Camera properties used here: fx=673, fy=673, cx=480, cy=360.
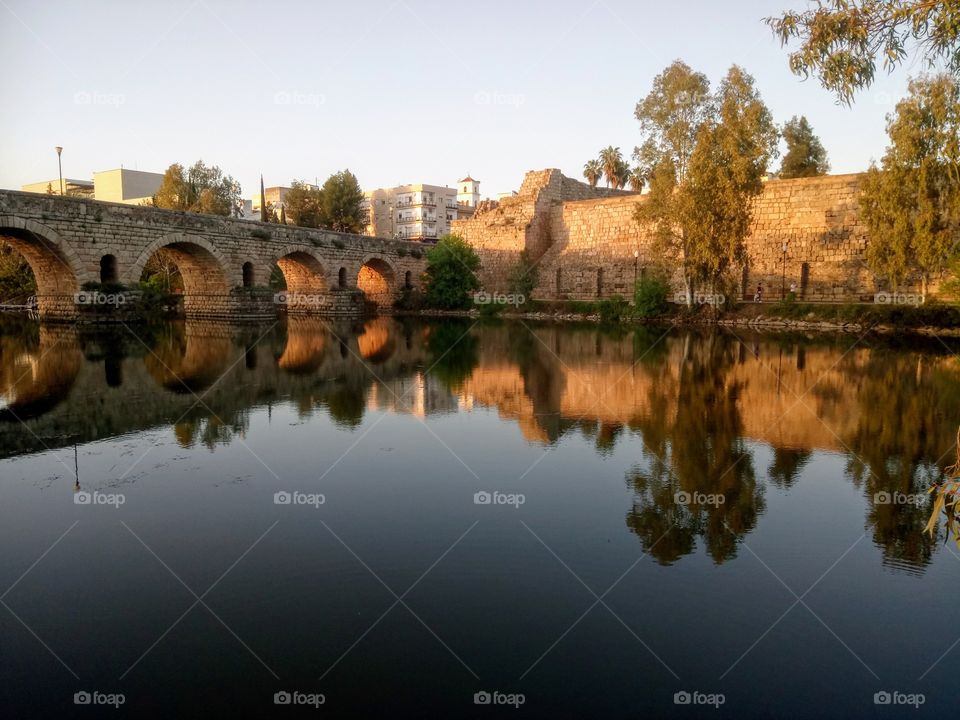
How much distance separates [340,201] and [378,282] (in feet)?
42.6

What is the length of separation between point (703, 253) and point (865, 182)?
6244mm

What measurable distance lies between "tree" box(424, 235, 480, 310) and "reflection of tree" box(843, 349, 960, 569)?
28.1 meters

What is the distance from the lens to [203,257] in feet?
101

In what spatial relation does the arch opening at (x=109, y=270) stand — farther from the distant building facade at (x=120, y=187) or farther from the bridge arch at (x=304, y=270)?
the distant building facade at (x=120, y=187)

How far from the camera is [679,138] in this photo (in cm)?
2814

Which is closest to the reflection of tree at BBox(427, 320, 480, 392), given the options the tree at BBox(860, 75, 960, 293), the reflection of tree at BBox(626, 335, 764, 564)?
the reflection of tree at BBox(626, 335, 764, 564)

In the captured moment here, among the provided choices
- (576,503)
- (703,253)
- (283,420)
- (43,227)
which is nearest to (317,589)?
(576,503)

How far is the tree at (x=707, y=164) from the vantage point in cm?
2697

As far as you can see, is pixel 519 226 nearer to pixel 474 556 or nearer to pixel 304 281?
pixel 304 281

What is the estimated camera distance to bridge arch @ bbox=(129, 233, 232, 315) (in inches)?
1158

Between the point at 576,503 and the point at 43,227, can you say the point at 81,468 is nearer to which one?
the point at 576,503

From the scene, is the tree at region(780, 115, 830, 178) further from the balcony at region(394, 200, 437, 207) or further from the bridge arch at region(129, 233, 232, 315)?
the balcony at region(394, 200, 437, 207)

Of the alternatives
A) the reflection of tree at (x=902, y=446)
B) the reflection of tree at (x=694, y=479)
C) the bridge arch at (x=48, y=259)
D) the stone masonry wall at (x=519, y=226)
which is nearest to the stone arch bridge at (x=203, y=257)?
the bridge arch at (x=48, y=259)

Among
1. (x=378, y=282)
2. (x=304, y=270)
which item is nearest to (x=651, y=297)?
(x=304, y=270)
